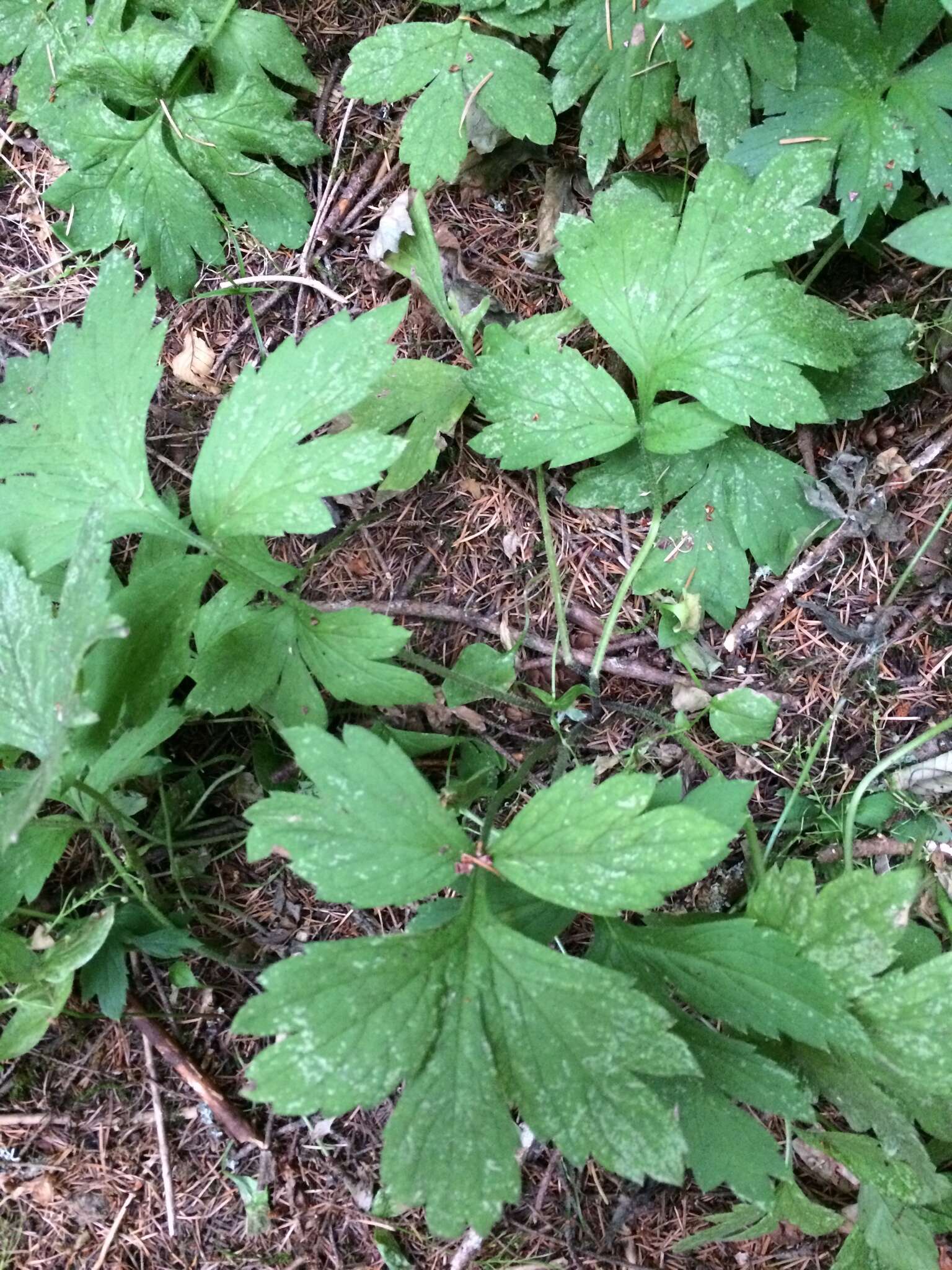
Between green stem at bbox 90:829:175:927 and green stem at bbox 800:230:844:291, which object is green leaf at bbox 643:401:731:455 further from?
green stem at bbox 90:829:175:927

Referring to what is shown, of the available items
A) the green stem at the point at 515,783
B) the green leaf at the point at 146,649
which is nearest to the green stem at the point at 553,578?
the green stem at the point at 515,783

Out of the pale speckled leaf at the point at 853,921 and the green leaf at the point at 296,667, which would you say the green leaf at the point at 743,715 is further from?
the green leaf at the point at 296,667

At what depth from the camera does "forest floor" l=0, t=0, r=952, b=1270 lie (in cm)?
188

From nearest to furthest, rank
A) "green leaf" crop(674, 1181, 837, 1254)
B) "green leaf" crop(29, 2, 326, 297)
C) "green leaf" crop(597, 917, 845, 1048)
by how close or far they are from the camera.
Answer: "green leaf" crop(597, 917, 845, 1048), "green leaf" crop(674, 1181, 837, 1254), "green leaf" crop(29, 2, 326, 297)

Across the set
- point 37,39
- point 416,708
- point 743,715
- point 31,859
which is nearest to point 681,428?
point 743,715

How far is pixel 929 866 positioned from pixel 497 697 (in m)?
0.94

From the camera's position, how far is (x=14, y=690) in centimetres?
155

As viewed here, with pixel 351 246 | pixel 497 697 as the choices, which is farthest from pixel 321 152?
pixel 497 697

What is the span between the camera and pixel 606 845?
1.40 m

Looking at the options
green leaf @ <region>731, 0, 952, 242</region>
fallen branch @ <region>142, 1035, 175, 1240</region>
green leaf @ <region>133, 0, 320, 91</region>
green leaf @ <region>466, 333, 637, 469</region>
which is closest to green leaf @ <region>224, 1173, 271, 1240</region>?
fallen branch @ <region>142, 1035, 175, 1240</region>

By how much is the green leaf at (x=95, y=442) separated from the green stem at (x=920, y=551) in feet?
4.78

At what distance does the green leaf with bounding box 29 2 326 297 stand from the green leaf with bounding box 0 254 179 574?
0.49 m

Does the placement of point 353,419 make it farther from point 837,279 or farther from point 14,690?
point 837,279

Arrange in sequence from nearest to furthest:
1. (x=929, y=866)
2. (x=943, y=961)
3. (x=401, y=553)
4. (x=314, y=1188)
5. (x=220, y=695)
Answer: (x=943, y=961), (x=220, y=695), (x=929, y=866), (x=314, y=1188), (x=401, y=553)
